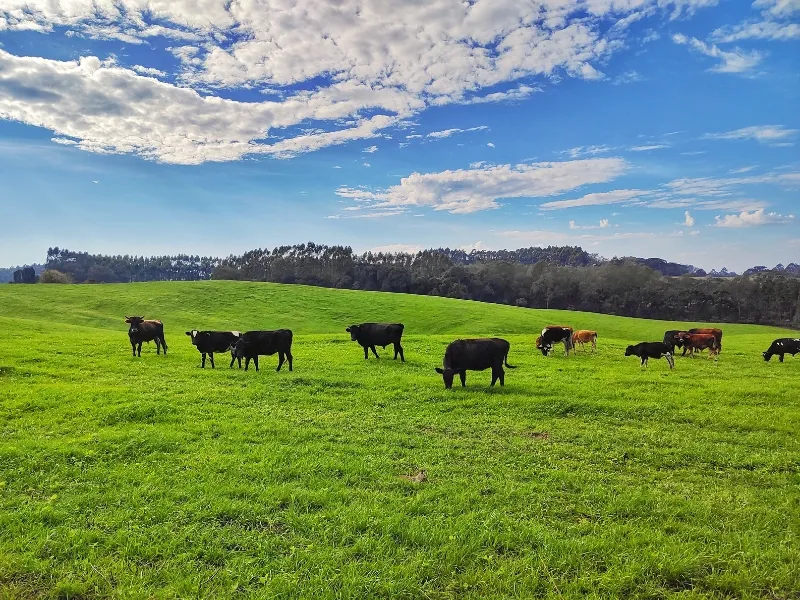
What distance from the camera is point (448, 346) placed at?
648 inches

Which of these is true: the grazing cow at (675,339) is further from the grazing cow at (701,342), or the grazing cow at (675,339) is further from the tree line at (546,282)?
the tree line at (546,282)

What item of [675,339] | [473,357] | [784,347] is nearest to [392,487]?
[473,357]

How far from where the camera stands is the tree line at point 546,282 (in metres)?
87.8

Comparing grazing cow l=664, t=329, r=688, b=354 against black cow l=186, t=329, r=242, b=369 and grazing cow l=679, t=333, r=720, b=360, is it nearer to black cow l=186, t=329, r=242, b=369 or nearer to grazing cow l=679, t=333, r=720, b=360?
grazing cow l=679, t=333, r=720, b=360

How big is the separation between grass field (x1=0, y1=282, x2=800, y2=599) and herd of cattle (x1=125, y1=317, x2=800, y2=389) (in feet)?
3.44

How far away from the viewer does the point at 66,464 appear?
8875 millimetres

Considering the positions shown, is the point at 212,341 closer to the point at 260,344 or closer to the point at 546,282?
the point at 260,344

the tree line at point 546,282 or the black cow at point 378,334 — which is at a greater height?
the tree line at point 546,282

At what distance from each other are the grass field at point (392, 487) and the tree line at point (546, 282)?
84037 millimetres

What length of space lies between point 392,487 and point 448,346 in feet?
28.4

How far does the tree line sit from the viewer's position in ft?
288

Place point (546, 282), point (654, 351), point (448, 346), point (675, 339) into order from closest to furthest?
point (448, 346), point (654, 351), point (675, 339), point (546, 282)

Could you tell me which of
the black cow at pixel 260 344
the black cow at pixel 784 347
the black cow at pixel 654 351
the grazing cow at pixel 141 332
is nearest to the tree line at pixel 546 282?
the black cow at pixel 784 347

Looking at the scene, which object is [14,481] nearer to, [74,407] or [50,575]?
[50,575]
